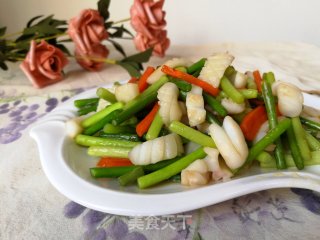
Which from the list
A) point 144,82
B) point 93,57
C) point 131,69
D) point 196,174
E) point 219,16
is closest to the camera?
point 196,174

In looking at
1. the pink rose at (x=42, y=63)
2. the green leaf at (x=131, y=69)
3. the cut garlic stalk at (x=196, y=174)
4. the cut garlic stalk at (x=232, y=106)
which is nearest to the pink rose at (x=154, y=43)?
the green leaf at (x=131, y=69)

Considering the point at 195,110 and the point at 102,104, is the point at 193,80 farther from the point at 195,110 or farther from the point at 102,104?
the point at 102,104

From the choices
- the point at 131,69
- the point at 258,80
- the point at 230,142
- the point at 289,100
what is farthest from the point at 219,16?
the point at 230,142

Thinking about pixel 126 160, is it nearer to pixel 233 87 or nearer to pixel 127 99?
pixel 127 99

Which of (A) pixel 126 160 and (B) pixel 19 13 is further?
(B) pixel 19 13

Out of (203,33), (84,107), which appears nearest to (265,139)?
(84,107)

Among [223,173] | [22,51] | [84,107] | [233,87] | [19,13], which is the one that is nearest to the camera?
[223,173]
